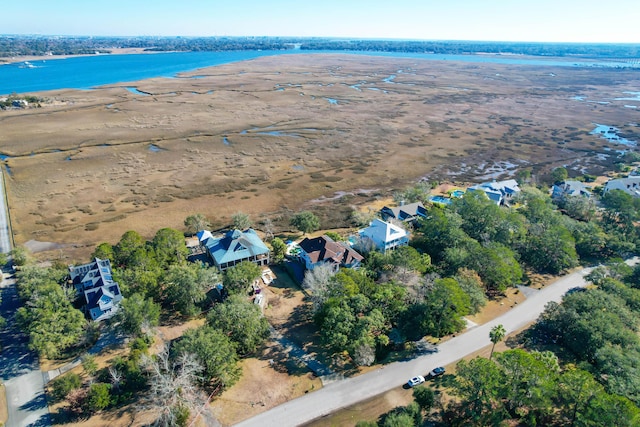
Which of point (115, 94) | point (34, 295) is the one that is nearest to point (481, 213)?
point (34, 295)

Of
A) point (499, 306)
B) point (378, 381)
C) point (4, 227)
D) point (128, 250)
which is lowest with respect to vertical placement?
point (378, 381)

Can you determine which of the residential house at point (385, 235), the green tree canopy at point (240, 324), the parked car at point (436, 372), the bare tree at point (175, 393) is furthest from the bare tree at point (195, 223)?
the parked car at point (436, 372)

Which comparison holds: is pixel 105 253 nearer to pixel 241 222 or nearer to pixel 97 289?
pixel 97 289

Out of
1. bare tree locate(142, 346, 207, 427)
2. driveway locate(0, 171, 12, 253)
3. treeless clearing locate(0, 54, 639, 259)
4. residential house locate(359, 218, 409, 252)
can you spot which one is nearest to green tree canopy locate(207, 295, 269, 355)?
bare tree locate(142, 346, 207, 427)

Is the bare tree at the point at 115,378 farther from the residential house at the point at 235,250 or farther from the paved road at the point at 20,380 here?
the residential house at the point at 235,250

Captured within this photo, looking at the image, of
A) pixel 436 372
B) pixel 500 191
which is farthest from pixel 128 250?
pixel 500 191

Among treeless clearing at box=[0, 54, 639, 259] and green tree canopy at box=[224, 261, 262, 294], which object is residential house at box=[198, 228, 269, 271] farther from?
treeless clearing at box=[0, 54, 639, 259]

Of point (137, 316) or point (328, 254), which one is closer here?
point (137, 316)
